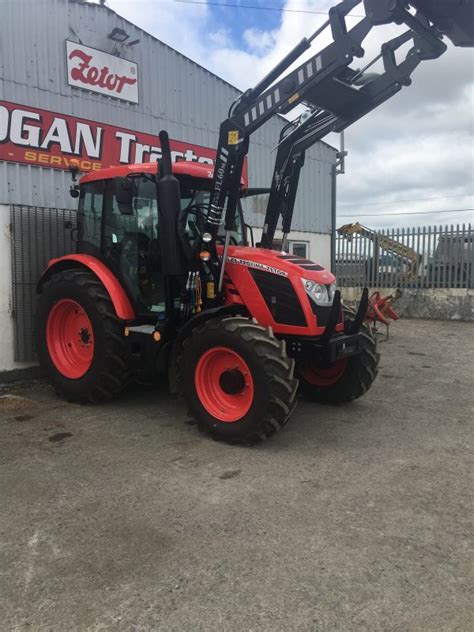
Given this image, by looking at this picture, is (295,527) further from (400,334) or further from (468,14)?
(400,334)

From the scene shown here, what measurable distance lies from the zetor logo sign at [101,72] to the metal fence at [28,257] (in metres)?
1.96

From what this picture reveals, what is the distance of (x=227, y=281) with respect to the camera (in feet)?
16.2

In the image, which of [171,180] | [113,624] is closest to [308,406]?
[171,180]

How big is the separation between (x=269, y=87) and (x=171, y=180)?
1.24 m

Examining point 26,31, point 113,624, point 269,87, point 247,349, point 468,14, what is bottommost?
point 113,624

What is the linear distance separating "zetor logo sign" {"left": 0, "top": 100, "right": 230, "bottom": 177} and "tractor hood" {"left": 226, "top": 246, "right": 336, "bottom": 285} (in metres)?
3.32

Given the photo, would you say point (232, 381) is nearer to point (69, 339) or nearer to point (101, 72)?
point (69, 339)

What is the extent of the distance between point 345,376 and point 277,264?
5.24 feet

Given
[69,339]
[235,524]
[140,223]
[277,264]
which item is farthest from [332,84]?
[69,339]

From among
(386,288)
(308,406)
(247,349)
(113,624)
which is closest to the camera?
(113,624)

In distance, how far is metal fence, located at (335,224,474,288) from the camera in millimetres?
13094

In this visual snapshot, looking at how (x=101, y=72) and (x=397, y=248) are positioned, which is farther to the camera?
(x=397, y=248)

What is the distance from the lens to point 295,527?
3.07 metres

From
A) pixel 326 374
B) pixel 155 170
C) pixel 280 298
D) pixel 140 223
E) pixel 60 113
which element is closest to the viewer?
pixel 280 298
